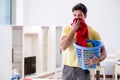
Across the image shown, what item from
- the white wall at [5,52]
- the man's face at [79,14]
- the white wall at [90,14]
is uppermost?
the white wall at [90,14]

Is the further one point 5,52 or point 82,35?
point 5,52

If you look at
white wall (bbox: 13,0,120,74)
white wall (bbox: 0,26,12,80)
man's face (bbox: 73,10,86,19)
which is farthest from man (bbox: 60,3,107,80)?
white wall (bbox: 13,0,120,74)

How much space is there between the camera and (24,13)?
6488 millimetres

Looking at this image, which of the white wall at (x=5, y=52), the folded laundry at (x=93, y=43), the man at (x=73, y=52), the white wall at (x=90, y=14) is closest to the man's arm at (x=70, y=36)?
the man at (x=73, y=52)

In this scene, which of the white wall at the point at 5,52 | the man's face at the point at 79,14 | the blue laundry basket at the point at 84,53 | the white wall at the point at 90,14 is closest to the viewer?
the blue laundry basket at the point at 84,53

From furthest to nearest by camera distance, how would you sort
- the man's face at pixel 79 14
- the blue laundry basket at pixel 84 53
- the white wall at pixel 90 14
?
the white wall at pixel 90 14 < the man's face at pixel 79 14 < the blue laundry basket at pixel 84 53

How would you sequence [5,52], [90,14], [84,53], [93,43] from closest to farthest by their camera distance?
[84,53], [93,43], [5,52], [90,14]

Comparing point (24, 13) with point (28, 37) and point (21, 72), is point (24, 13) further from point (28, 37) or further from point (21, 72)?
point (21, 72)

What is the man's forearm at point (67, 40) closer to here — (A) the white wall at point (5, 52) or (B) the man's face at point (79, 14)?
(B) the man's face at point (79, 14)

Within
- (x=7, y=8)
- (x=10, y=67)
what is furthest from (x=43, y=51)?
(x=7, y=8)

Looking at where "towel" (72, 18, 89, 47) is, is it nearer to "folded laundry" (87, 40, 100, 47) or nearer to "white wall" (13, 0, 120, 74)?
"folded laundry" (87, 40, 100, 47)

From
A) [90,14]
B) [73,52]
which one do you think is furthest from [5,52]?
[90,14]

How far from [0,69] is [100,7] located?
3721 mm

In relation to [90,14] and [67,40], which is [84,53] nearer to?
[67,40]
